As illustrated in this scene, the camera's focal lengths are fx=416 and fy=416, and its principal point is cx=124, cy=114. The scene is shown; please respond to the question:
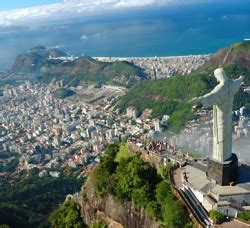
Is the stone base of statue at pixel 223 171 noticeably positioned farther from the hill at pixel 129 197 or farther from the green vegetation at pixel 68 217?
the green vegetation at pixel 68 217

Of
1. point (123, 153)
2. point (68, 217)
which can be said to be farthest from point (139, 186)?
point (68, 217)

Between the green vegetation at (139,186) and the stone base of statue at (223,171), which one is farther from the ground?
the stone base of statue at (223,171)

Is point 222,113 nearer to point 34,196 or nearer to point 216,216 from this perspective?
point 216,216

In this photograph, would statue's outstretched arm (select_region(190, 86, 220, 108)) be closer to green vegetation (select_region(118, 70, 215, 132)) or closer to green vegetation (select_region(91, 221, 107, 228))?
green vegetation (select_region(91, 221, 107, 228))

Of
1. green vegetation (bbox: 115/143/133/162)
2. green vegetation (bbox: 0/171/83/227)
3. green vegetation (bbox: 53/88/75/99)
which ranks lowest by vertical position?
green vegetation (bbox: 53/88/75/99)

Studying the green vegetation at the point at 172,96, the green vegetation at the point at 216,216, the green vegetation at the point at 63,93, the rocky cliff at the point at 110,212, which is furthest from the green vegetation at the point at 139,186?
the green vegetation at the point at 63,93

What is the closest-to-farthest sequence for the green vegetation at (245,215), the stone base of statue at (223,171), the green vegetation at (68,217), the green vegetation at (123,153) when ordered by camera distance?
the green vegetation at (245,215)
the stone base of statue at (223,171)
the green vegetation at (123,153)
the green vegetation at (68,217)

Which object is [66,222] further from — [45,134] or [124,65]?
[124,65]

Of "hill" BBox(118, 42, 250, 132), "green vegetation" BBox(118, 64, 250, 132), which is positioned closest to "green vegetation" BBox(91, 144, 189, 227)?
"green vegetation" BBox(118, 64, 250, 132)
